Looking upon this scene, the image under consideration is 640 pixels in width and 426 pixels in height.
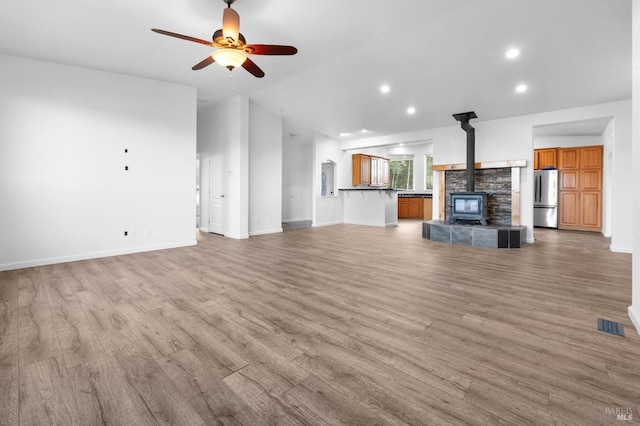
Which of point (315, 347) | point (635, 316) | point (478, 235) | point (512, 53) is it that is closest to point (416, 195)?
point (478, 235)

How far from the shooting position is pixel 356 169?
10273 millimetres

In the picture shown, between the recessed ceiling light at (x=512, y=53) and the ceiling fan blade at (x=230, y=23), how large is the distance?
13.1 ft

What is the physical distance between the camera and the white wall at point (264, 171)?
714 cm

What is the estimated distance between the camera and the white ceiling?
3.44m

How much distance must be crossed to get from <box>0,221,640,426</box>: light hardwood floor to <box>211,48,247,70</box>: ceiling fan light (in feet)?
8.00

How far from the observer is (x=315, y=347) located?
196 cm

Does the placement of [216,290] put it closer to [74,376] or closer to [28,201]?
[74,376]

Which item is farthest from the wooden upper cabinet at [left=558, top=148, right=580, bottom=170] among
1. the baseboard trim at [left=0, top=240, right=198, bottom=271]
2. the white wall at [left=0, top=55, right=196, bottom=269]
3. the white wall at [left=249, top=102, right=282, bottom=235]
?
the baseboard trim at [left=0, top=240, right=198, bottom=271]

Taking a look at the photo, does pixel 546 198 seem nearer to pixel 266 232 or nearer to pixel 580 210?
pixel 580 210

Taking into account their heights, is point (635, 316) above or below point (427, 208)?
below

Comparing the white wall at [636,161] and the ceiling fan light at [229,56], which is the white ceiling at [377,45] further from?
the white wall at [636,161]

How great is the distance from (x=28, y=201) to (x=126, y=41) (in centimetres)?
272

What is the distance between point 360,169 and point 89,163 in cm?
753

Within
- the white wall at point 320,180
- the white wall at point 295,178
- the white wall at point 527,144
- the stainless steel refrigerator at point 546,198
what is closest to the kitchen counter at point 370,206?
the white wall at point 320,180
